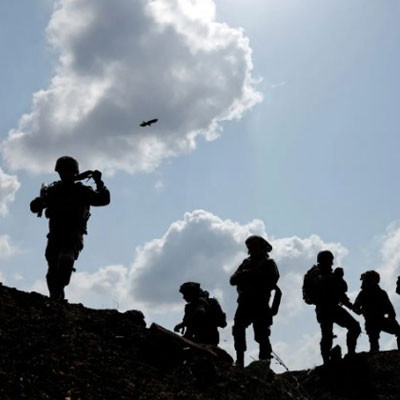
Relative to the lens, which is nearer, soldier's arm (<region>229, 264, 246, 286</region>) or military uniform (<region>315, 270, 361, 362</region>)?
soldier's arm (<region>229, 264, 246, 286</region>)

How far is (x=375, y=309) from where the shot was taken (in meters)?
13.6

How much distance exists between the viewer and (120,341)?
6.73 metres

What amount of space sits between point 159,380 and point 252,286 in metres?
3.30

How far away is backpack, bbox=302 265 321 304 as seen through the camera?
1001 cm

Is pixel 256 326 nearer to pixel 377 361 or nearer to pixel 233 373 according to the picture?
pixel 233 373

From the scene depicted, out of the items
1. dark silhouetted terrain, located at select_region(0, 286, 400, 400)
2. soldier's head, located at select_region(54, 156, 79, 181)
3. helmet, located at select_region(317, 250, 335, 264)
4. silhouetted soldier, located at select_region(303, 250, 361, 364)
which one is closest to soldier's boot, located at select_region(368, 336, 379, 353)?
silhouetted soldier, located at select_region(303, 250, 361, 364)

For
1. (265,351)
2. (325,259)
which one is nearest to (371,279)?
(325,259)

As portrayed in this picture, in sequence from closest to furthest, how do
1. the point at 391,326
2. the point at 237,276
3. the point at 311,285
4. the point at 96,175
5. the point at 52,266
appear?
the point at 52,266
the point at 96,175
the point at 237,276
the point at 311,285
the point at 391,326

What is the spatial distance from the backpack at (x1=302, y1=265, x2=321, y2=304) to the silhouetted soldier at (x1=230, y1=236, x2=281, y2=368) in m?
1.19

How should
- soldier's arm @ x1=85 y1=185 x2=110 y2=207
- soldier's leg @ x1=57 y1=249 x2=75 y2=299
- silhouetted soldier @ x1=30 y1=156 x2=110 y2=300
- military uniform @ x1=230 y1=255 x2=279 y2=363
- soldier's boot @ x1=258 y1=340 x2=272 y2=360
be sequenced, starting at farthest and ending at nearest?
military uniform @ x1=230 y1=255 x2=279 y2=363 → soldier's boot @ x1=258 y1=340 x2=272 y2=360 → soldier's arm @ x1=85 y1=185 x2=110 y2=207 → silhouetted soldier @ x1=30 y1=156 x2=110 y2=300 → soldier's leg @ x1=57 y1=249 x2=75 y2=299

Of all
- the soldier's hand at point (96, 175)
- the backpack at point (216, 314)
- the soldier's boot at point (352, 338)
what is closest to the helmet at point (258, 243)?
the backpack at point (216, 314)

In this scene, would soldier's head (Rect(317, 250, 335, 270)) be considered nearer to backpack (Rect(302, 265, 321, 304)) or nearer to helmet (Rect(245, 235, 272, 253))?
backpack (Rect(302, 265, 321, 304))

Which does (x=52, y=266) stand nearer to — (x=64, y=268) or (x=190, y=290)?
(x=64, y=268)

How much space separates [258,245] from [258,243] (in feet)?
0.10
